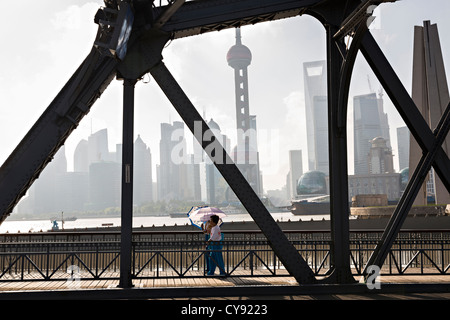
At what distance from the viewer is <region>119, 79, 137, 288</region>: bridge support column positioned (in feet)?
26.8

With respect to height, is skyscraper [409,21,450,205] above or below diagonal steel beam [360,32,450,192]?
above

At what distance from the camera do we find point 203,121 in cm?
850

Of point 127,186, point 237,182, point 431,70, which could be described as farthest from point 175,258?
point 431,70

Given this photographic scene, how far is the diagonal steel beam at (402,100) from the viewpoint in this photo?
859 centimetres

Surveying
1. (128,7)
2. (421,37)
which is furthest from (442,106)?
(128,7)

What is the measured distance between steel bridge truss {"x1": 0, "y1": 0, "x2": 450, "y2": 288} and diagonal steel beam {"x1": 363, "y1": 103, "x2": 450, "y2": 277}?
0.8 inches

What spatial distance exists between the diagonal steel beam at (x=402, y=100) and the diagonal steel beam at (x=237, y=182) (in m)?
3.74

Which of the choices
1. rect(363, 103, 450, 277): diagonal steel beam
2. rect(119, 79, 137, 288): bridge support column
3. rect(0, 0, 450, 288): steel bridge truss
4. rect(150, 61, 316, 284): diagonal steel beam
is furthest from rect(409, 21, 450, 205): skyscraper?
rect(119, 79, 137, 288): bridge support column

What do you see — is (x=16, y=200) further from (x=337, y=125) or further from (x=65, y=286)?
(x=337, y=125)

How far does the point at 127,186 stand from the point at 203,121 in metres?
2.18

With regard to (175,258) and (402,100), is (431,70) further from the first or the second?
(175,258)

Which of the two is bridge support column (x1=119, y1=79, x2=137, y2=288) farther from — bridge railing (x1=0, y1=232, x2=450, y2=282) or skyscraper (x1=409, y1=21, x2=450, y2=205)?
skyscraper (x1=409, y1=21, x2=450, y2=205)

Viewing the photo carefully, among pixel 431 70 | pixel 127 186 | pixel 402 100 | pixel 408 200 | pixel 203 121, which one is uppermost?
pixel 431 70
